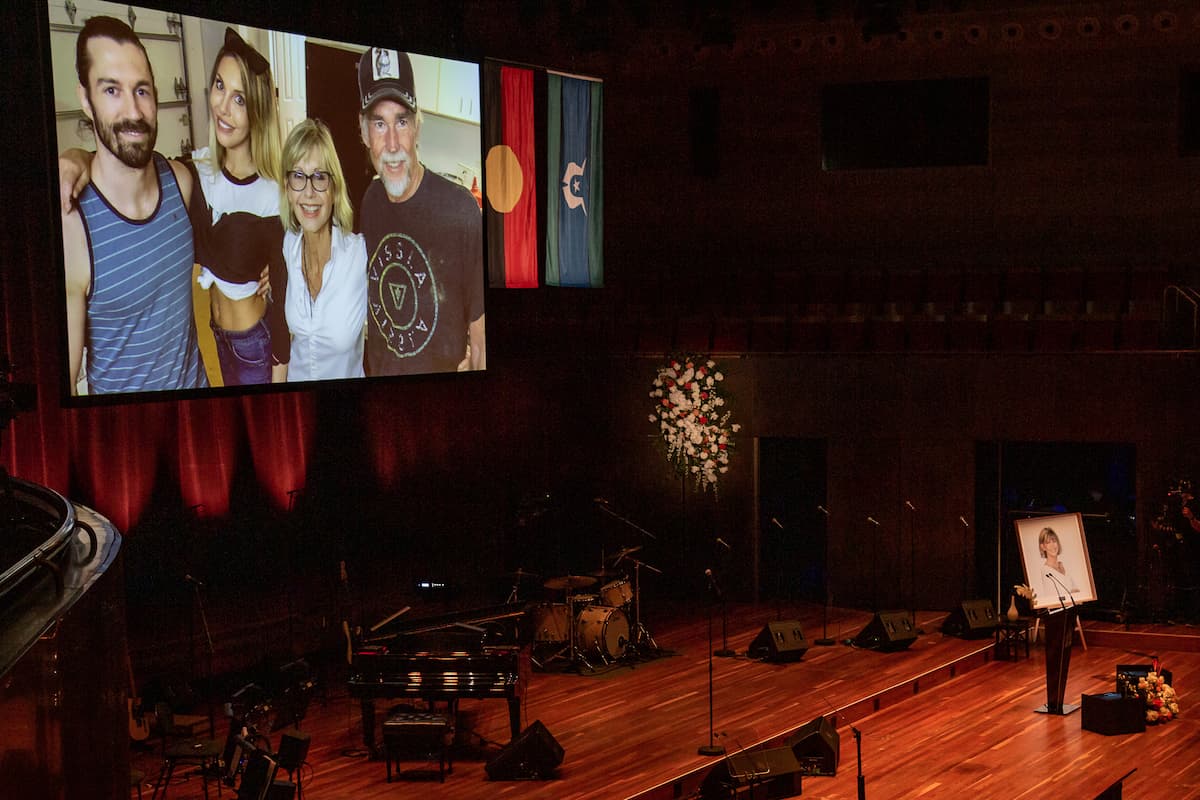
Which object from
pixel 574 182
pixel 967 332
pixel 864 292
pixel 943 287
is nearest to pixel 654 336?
pixel 574 182

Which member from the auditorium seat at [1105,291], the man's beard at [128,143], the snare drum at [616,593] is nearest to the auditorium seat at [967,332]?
the auditorium seat at [1105,291]

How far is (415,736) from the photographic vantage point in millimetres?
7148

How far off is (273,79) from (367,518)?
10.9ft

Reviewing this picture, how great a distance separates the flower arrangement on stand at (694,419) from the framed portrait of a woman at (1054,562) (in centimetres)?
291

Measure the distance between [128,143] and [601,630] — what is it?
427 centimetres

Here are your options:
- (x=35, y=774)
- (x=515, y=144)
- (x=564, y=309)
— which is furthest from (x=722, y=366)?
(x=35, y=774)

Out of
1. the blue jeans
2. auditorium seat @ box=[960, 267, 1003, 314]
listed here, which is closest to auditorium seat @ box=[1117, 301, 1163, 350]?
auditorium seat @ box=[960, 267, 1003, 314]

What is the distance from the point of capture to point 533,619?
9.47m

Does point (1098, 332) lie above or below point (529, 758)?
above

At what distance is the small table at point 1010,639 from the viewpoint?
9938mm

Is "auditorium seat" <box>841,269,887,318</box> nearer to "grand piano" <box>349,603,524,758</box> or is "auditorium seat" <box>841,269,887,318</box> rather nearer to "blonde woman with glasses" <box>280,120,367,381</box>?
"blonde woman with glasses" <box>280,120,367,381</box>

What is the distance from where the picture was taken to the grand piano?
7.21 m

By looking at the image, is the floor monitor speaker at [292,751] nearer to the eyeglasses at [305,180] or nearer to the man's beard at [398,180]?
the eyeglasses at [305,180]

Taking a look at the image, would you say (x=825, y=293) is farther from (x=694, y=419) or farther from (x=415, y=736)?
(x=415, y=736)
